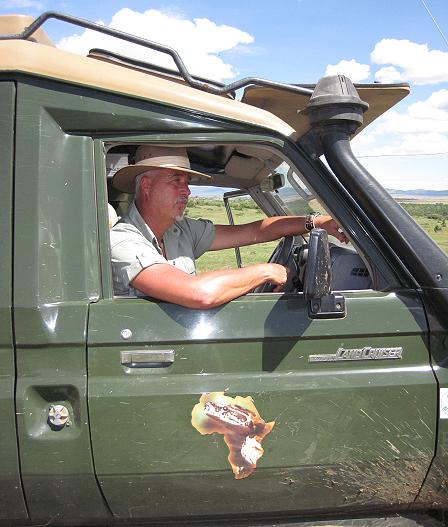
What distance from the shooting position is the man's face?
2514mm

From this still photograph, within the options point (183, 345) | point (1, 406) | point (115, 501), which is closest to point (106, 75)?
point (183, 345)

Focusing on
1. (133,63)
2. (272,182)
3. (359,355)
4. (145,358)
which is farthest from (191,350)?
(272,182)

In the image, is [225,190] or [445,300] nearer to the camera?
[445,300]

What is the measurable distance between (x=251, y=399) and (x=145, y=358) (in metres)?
0.39

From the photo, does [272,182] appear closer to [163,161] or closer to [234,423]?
[163,161]

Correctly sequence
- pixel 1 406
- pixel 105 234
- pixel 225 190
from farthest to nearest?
1. pixel 225 190
2. pixel 105 234
3. pixel 1 406

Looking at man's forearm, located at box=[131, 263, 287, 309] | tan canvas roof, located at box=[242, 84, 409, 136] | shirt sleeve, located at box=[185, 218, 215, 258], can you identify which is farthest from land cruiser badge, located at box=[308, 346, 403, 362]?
shirt sleeve, located at box=[185, 218, 215, 258]

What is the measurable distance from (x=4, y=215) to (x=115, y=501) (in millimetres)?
1081

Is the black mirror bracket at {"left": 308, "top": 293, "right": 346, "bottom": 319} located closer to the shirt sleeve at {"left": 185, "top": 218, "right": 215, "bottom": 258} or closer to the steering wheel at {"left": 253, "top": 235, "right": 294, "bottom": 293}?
the steering wheel at {"left": 253, "top": 235, "right": 294, "bottom": 293}

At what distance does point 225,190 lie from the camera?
3.59 m

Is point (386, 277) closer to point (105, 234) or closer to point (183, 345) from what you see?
point (183, 345)

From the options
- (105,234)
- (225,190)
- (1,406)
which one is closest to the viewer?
(1,406)

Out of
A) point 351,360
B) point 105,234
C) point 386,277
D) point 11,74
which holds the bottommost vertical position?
point 351,360

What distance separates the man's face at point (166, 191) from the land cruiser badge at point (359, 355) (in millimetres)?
984
